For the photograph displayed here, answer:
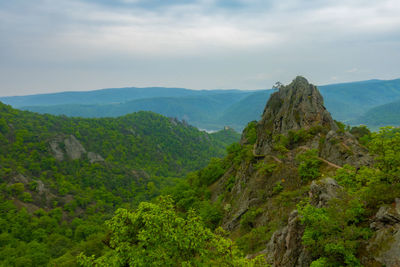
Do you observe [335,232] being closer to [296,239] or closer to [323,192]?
[296,239]

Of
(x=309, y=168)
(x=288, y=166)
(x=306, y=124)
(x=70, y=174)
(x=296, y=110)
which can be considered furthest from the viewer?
(x=70, y=174)

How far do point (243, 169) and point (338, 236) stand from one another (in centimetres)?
2828

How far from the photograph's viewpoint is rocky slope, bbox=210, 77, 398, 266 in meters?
16.5

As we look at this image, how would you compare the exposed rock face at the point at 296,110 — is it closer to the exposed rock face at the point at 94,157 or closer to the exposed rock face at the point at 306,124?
the exposed rock face at the point at 306,124

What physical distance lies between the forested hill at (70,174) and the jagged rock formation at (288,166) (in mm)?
36488

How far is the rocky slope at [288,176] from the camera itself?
16469 millimetres

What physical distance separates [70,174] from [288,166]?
119m

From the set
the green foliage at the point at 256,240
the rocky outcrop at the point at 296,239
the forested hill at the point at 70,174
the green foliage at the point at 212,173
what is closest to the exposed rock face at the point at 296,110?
the green foliage at the point at 212,173

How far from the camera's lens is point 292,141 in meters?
36.9

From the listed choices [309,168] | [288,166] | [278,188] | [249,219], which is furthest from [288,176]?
[249,219]

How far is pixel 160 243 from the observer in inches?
488

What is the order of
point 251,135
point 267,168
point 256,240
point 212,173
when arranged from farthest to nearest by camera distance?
point 251,135 → point 212,173 → point 267,168 → point 256,240

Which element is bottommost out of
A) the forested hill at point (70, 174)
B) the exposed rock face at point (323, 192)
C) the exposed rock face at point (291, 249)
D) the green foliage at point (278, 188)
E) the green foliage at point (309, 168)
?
the forested hill at point (70, 174)

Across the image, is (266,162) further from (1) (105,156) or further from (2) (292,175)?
(1) (105,156)
